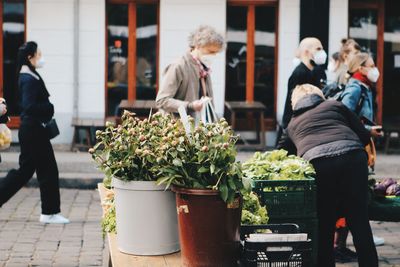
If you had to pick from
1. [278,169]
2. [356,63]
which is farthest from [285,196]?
[356,63]

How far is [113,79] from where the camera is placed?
15.9m

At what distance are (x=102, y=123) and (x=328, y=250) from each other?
850 cm

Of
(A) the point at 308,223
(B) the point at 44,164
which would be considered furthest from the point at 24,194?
(A) the point at 308,223

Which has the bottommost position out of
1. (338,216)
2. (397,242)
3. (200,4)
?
(397,242)

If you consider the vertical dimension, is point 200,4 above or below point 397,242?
above

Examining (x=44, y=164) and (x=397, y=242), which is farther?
(x=44, y=164)

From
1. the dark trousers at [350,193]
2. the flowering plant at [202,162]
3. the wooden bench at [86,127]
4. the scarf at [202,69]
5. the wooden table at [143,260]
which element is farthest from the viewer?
the wooden bench at [86,127]

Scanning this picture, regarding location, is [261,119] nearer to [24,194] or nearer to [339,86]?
[24,194]

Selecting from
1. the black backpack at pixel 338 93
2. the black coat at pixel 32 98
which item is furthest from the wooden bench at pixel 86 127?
the black backpack at pixel 338 93

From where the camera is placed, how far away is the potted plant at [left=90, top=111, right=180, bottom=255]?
5047 millimetres

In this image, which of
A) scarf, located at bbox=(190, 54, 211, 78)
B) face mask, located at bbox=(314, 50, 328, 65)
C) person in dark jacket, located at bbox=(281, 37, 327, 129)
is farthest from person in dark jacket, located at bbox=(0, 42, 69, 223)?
face mask, located at bbox=(314, 50, 328, 65)

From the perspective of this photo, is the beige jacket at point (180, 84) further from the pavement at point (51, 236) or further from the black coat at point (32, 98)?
the black coat at point (32, 98)

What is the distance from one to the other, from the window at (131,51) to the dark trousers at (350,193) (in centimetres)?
921

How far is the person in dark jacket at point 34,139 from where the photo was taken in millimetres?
9648
